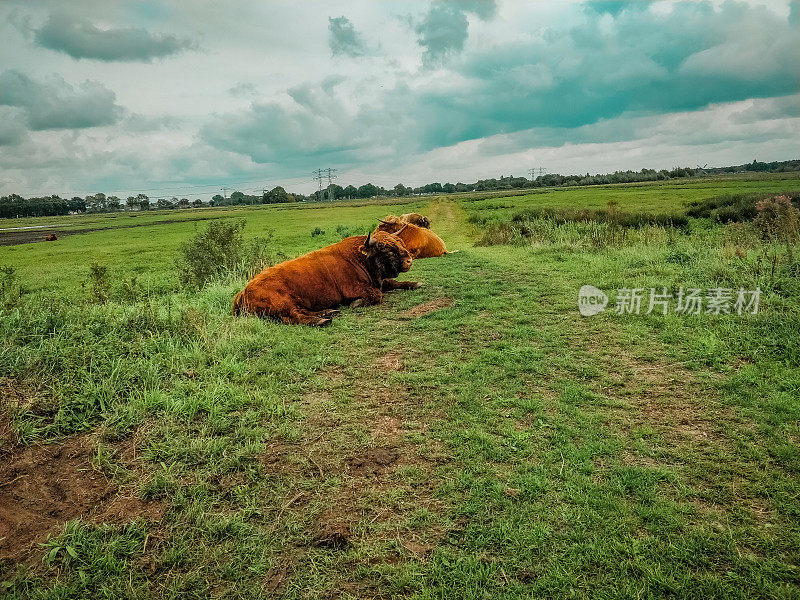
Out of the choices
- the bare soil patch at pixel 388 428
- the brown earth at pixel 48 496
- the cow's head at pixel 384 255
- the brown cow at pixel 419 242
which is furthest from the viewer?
the brown cow at pixel 419 242

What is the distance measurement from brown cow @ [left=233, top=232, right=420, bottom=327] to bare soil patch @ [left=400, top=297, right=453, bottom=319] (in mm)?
888

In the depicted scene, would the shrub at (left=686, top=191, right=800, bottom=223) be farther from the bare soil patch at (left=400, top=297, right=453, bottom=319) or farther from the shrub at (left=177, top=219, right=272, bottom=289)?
the shrub at (left=177, top=219, right=272, bottom=289)

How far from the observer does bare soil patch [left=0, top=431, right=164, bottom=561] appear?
3.11m

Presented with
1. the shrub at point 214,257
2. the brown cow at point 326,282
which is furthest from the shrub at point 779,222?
the shrub at point 214,257

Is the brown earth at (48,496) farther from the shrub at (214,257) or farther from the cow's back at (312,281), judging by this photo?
the shrub at (214,257)

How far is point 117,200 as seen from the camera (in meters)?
151

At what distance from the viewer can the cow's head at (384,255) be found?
9.25 meters

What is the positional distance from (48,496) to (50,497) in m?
0.02

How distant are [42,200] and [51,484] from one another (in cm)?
15042

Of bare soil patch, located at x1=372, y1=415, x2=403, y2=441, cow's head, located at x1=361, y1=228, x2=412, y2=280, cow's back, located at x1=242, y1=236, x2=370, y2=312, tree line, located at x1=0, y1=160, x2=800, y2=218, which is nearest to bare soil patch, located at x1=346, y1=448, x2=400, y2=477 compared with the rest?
bare soil patch, located at x1=372, y1=415, x2=403, y2=441

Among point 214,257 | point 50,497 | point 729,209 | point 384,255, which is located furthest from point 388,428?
point 729,209

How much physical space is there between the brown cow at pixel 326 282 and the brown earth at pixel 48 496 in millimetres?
4183

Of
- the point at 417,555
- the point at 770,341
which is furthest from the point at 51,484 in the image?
the point at 770,341

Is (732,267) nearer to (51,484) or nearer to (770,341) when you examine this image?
(770,341)
